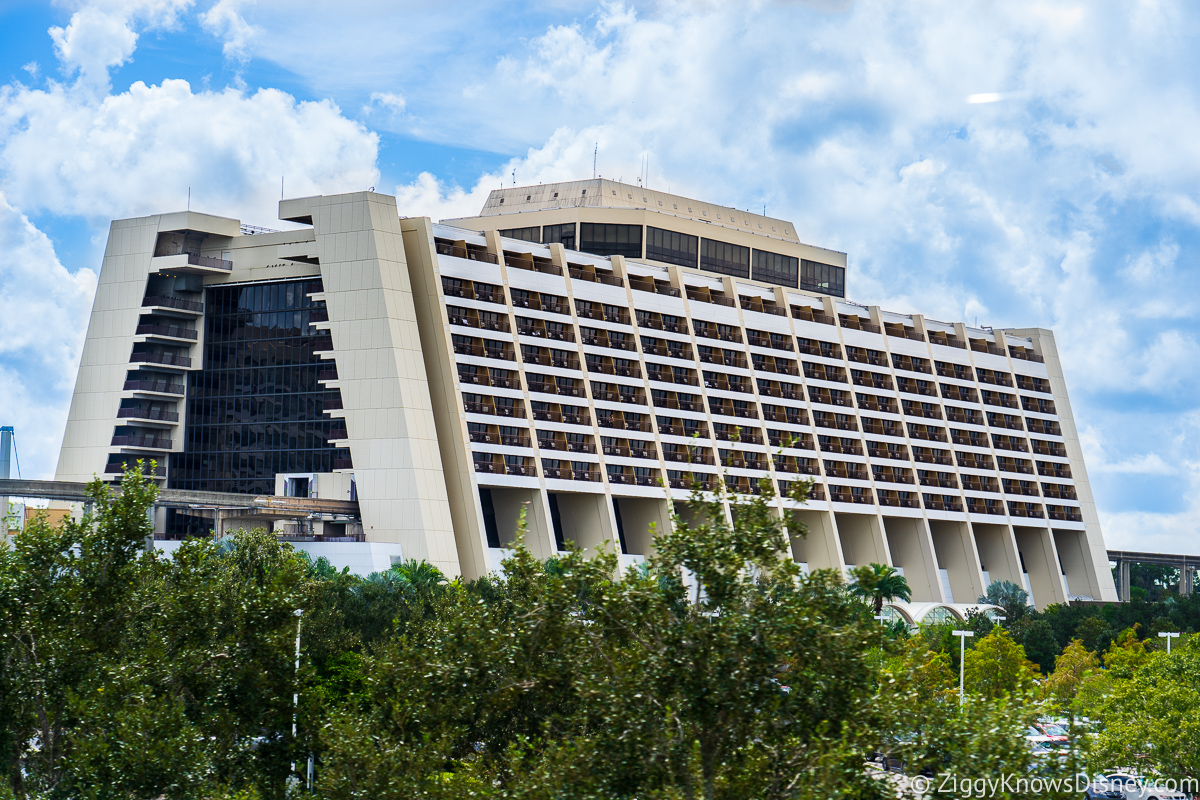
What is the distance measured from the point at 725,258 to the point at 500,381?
39.4 m

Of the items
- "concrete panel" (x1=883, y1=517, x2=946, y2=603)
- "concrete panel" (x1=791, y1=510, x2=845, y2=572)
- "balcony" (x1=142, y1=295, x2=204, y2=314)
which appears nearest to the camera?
"balcony" (x1=142, y1=295, x2=204, y2=314)

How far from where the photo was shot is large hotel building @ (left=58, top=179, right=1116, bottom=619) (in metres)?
109

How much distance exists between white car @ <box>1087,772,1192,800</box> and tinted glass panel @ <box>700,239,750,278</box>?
278 feet

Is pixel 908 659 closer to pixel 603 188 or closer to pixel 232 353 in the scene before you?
pixel 232 353

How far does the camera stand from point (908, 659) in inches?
1091

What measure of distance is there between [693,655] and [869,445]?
121 m

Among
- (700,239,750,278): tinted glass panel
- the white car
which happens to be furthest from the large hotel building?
the white car

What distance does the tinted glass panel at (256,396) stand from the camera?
113 metres

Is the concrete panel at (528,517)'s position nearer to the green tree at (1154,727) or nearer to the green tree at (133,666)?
the green tree at (1154,727)

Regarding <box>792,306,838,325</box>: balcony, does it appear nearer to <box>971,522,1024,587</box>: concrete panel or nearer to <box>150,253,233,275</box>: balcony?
<box>971,522,1024,587</box>: concrete panel

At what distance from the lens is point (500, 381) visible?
114m

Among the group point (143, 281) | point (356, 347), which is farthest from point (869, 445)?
point (143, 281)

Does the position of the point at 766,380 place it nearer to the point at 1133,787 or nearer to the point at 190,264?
the point at 190,264

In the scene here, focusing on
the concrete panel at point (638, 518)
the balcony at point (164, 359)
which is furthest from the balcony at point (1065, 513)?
the balcony at point (164, 359)
